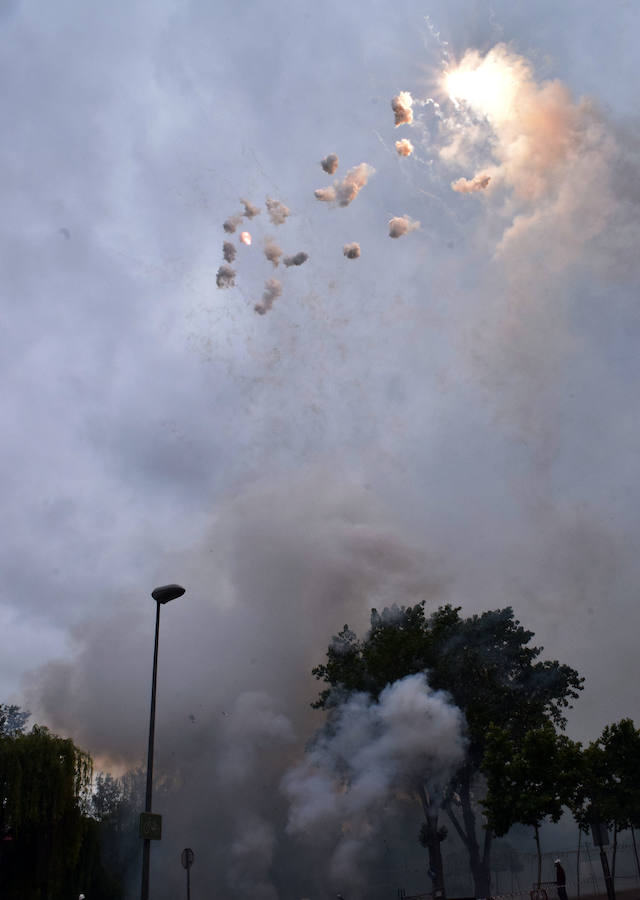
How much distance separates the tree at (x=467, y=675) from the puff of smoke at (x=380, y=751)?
4.53ft

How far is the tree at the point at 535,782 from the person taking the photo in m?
28.7

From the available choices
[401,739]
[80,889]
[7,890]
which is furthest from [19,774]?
[401,739]

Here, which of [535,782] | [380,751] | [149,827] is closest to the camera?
[149,827]

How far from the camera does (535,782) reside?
29359 millimetres

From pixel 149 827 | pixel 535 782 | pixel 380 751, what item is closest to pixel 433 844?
pixel 380 751

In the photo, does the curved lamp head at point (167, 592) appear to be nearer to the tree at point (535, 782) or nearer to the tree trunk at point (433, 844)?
the tree at point (535, 782)

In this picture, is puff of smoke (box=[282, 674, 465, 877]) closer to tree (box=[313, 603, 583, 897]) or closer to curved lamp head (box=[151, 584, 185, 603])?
tree (box=[313, 603, 583, 897])

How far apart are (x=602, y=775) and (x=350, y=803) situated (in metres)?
16.0

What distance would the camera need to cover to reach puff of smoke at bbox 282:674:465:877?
41406mm

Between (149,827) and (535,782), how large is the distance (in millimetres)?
19288

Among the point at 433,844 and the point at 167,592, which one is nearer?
the point at 167,592

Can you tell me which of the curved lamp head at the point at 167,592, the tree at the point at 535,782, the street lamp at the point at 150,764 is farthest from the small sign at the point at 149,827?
the tree at the point at 535,782

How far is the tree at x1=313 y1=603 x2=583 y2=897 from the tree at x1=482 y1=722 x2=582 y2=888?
12.5 metres

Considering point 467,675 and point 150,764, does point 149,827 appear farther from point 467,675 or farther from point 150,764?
point 467,675
